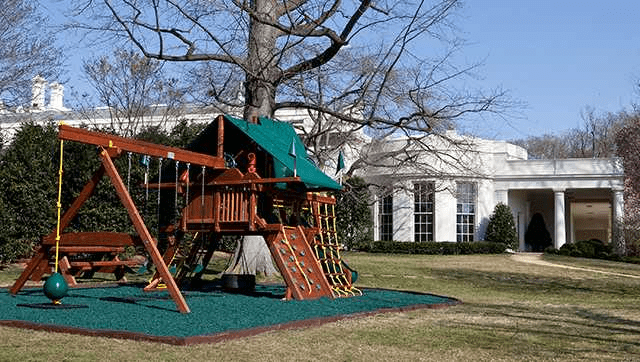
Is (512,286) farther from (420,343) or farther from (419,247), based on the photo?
(419,247)

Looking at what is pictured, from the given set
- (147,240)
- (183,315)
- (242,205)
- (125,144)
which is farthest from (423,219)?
(183,315)

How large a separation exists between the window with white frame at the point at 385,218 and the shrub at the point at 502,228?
15.5 feet

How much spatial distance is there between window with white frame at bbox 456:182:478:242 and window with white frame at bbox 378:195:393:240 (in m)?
3.27

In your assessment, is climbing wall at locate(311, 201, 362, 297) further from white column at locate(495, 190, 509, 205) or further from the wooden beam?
white column at locate(495, 190, 509, 205)

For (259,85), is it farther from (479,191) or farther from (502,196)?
(502,196)

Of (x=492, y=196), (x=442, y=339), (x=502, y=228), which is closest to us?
(x=442, y=339)

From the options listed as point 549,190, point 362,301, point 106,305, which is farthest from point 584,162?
point 106,305

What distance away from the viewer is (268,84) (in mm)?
16406

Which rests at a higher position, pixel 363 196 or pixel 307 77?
pixel 307 77

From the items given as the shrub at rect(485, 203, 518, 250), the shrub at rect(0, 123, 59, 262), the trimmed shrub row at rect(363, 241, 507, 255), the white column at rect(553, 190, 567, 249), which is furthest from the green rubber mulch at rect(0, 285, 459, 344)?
the white column at rect(553, 190, 567, 249)

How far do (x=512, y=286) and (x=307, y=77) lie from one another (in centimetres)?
758

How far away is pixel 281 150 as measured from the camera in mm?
13180

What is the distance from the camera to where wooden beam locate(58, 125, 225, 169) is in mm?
10102

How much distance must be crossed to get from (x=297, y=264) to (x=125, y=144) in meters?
3.53
